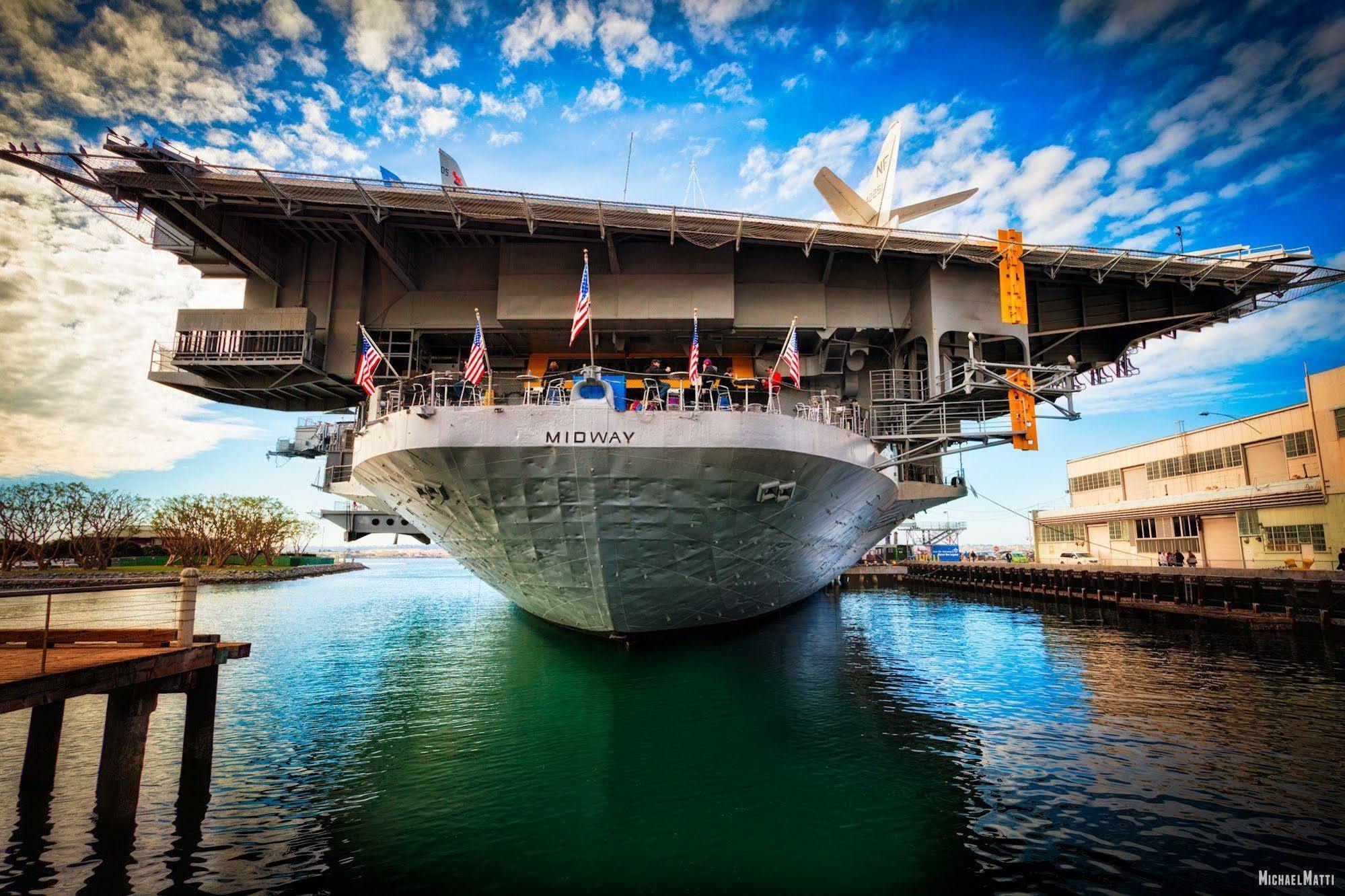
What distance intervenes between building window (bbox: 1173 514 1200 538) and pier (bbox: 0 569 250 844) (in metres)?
38.1

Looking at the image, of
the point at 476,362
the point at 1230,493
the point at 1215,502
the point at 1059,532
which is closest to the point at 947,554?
the point at 1059,532

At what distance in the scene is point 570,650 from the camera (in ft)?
48.2

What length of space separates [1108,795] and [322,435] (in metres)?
24.4

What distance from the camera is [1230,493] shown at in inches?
1083

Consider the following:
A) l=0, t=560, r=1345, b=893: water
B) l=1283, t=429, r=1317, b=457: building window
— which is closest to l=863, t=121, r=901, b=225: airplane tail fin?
l=0, t=560, r=1345, b=893: water

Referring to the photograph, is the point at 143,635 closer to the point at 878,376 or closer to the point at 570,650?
the point at 570,650

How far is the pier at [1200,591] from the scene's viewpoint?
18062mm

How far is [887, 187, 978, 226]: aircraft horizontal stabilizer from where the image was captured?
21219mm

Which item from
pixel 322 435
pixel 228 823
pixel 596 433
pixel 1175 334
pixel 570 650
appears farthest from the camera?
pixel 322 435

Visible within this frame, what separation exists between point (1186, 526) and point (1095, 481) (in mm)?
8585

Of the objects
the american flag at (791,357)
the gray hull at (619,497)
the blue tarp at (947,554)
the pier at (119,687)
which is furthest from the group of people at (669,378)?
the blue tarp at (947,554)

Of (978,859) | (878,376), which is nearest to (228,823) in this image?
(978,859)

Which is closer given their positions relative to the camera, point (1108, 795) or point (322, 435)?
point (1108, 795)

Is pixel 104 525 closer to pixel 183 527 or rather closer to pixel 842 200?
pixel 183 527
